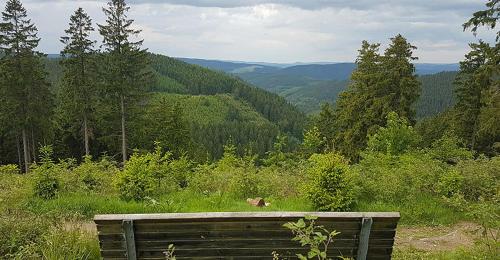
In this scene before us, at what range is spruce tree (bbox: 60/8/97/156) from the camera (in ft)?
104

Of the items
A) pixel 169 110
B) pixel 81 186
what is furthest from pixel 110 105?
pixel 81 186

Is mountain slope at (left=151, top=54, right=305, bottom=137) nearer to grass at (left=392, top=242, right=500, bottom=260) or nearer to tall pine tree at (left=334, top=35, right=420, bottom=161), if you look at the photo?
tall pine tree at (left=334, top=35, right=420, bottom=161)

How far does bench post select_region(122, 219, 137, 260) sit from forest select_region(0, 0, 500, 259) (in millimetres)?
1609

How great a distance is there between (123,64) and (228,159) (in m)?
21.6

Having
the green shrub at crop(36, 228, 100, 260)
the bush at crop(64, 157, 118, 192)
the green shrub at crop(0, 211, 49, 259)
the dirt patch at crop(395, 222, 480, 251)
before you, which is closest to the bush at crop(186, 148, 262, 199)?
the bush at crop(64, 157, 118, 192)

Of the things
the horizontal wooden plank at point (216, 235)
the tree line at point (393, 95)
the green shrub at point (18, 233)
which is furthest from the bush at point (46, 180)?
the tree line at point (393, 95)

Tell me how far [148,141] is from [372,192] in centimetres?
3448

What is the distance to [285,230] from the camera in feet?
13.2

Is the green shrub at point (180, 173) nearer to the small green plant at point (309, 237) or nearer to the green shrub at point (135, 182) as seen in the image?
the green shrub at point (135, 182)

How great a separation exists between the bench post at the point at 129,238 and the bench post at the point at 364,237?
213 cm

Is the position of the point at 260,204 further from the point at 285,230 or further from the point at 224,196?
the point at 285,230

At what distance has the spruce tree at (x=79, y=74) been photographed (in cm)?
3175

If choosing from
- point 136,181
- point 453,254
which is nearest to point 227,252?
point 453,254

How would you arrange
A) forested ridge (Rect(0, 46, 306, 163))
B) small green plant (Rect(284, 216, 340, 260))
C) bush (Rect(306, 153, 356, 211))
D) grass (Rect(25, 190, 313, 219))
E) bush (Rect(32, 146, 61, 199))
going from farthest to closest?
forested ridge (Rect(0, 46, 306, 163)) < bush (Rect(32, 146, 61, 199)) < grass (Rect(25, 190, 313, 219)) < bush (Rect(306, 153, 356, 211)) < small green plant (Rect(284, 216, 340, 260))
